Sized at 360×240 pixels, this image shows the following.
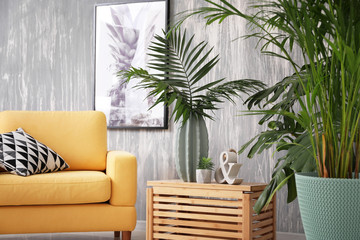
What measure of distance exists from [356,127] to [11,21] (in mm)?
3302

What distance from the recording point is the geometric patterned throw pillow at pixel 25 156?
2.85m

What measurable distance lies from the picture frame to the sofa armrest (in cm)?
89

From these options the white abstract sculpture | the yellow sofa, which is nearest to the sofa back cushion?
the yellow sofa

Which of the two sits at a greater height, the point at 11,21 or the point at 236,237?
the point at 11,21

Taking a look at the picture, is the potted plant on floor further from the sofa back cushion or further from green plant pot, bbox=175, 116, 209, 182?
the sofa back cushion

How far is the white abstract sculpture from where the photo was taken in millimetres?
2756

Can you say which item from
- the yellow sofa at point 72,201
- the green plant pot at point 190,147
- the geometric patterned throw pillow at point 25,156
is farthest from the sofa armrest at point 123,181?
the geometric patterned throw pillow at point 25,156

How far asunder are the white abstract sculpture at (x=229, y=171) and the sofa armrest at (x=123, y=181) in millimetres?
501

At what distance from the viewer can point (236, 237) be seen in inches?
104

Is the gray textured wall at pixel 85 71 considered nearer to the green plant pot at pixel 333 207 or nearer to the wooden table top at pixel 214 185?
the wooden table top at pixel 214 185

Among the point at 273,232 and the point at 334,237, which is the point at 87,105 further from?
the point at 334,237

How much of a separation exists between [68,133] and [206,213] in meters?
1.12

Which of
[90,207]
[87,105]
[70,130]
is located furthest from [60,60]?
[90,207]

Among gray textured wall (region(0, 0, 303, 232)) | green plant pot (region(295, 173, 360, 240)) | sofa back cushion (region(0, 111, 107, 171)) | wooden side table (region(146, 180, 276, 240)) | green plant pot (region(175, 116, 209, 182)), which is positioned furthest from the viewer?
gray textured wall (region(0, 0, 303, 232))
